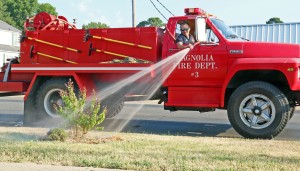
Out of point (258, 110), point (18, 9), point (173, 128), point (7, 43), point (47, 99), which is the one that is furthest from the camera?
point (18, 9)

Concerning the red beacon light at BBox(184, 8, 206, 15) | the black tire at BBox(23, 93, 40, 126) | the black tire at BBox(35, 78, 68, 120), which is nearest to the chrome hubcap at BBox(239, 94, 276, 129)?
the red beacon light at BBox(184, 8, 206, 15)

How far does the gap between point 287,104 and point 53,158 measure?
4593 mm

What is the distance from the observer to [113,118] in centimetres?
1264

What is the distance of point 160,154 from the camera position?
6391mm

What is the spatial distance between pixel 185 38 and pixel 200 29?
367mm

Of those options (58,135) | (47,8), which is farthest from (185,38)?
(47,8)

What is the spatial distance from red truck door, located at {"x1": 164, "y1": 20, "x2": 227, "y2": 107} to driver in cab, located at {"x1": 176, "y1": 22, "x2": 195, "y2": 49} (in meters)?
0.15

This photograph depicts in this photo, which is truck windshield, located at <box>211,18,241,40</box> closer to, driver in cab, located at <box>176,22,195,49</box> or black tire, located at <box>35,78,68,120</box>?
driver in cab, located at <box>176,22,195,49</box>

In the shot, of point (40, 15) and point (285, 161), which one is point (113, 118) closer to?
point (40, 15)

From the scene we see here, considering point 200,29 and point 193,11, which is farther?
point 193,11

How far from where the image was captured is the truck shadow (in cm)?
984

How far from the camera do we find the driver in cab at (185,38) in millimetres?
9328

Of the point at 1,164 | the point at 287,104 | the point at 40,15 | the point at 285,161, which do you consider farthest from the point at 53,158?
the point at 40,15

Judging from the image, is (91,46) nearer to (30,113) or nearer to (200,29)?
(30,113)
